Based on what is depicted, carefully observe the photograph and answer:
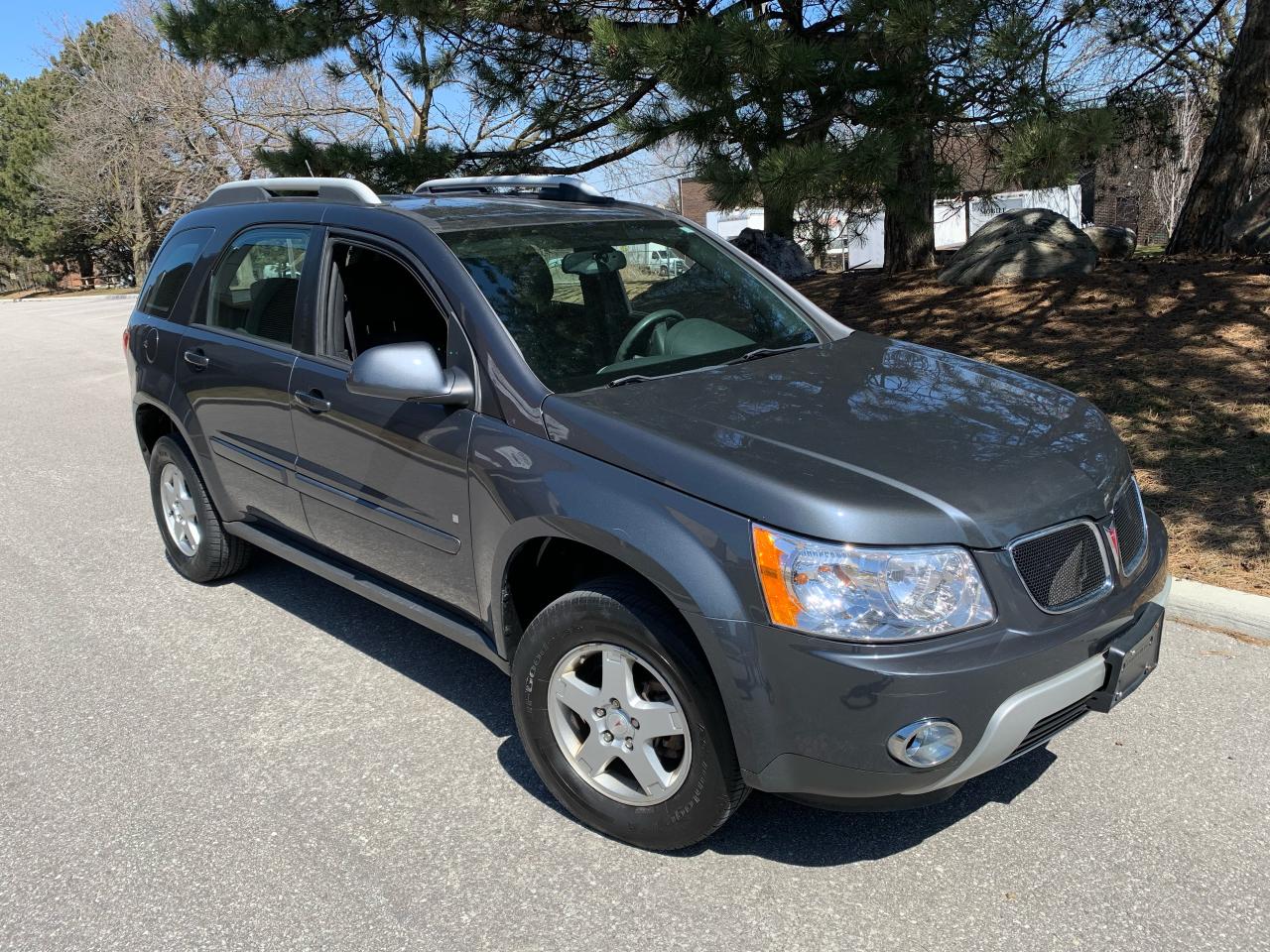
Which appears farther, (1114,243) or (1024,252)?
(1114,243)

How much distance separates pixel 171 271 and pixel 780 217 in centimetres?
382

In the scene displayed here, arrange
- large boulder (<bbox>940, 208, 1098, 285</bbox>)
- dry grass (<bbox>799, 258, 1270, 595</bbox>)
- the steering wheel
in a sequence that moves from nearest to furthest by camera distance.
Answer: the steering wheel → dry grass (<bbox>799, 258, 1270, 595</bbox>) → large boulder (<bbox>940, 208, 1098, 285</bbox>)

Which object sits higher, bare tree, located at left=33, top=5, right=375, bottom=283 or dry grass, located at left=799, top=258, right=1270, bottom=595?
bare tree, located at left=33, top=5, right=375, bottom=283

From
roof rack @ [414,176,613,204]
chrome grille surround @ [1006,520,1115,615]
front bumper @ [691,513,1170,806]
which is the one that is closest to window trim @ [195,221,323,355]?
roof rack @ [414,176,613,204]

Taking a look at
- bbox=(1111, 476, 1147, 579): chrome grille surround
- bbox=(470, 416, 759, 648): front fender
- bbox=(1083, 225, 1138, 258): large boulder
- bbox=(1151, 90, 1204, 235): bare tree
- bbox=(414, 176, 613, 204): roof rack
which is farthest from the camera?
bbox=(1151, 90, 1204, 235): bare tree

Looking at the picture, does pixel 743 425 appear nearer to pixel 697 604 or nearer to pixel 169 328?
pixel 697 604

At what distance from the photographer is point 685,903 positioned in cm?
296

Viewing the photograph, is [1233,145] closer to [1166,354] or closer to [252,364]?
[1166,354]

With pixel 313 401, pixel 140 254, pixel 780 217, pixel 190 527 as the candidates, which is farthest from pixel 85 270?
pixel 313 401

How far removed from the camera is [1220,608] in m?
4.52

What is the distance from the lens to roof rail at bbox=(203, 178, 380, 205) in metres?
4.20

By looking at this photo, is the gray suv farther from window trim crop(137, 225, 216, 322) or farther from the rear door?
window trim crop(137, 225, 216, 322)

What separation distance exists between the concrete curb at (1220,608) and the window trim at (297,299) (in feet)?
12.0

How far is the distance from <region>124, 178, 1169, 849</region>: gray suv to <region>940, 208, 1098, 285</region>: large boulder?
6696 millimetres
